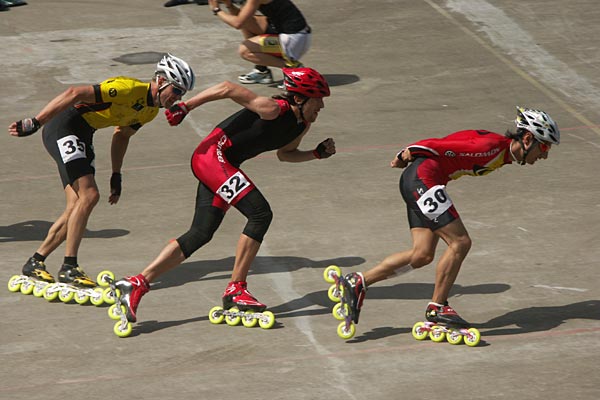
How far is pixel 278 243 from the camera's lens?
11109 mm

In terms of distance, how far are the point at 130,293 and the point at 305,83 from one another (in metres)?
2.11

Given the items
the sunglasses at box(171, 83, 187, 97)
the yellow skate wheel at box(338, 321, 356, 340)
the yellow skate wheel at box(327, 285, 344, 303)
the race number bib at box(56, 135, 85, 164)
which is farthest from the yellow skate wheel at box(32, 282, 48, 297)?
the yellow skate wheel at box(338, 321, 356, 340)

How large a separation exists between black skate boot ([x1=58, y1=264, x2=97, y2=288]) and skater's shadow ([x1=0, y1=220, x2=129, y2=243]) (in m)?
1.39

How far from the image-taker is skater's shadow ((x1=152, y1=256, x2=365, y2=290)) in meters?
10.3

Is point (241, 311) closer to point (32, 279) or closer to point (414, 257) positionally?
point (414, 257)

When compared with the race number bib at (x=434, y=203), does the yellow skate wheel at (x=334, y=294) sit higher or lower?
lower

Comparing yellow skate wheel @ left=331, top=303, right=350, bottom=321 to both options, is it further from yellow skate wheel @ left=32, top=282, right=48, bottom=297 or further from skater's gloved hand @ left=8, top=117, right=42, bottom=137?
skater's gloved hand @ left=8, top=117, right=42, bottom=137

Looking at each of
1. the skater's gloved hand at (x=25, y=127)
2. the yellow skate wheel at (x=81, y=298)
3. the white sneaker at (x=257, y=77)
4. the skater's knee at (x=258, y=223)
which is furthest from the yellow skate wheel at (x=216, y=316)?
the white sneaker at (x=257, y=77)

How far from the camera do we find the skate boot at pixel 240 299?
916 cm

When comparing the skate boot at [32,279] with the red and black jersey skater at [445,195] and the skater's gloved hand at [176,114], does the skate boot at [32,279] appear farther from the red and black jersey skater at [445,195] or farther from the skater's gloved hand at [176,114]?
the red and black jersey skater at [445,195]

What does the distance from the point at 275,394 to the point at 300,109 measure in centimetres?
248

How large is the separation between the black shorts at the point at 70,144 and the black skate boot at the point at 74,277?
709 mm

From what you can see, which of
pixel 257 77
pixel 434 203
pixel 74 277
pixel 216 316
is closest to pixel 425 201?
pixel 434 203

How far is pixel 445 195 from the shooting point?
8.89 m
